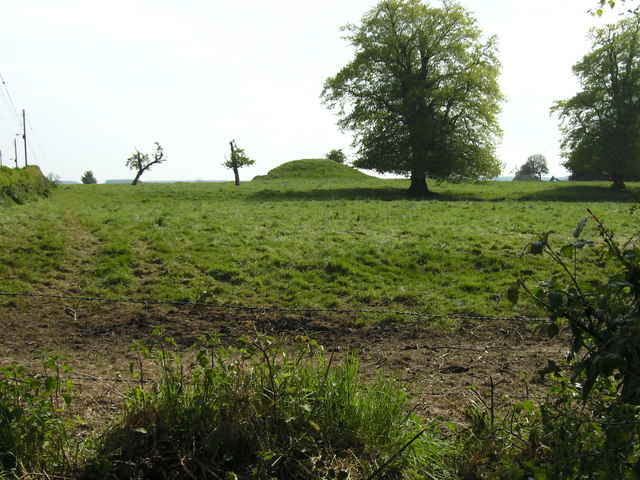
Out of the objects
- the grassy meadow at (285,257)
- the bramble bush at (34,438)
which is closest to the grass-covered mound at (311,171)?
the grassy meadow at (285,257)

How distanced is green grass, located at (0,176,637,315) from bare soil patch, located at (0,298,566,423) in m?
1.04

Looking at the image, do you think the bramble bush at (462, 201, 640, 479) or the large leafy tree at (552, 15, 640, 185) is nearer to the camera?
the bramble bush at (462, 201, 640, 479)

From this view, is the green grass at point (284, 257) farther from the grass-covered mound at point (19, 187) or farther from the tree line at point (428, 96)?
the tree line at point (428, 96)

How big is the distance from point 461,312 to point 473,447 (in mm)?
6602

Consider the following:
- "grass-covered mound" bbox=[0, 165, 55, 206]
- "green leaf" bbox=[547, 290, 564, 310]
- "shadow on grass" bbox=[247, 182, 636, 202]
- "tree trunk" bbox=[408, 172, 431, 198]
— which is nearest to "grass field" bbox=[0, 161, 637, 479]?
"green leaf" bbox=[547, 290, 564, 310]

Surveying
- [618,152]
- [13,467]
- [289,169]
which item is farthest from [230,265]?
[289,169]

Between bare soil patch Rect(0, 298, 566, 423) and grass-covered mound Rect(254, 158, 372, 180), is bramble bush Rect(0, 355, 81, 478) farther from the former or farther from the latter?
grass-covered mound Rect(254, 158, 372, 180)

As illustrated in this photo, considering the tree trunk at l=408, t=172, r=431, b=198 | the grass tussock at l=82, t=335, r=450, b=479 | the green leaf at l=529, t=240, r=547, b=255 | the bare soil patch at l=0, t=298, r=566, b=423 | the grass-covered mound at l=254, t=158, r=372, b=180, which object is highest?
the grass-covered mound at l=254, t=158, r=372, b=180

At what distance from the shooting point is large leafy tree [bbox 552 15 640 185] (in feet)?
126

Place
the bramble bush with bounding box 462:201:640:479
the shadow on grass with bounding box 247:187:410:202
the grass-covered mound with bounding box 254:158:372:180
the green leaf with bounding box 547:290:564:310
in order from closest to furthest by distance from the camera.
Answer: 1. the bramble bush with bounding box 462:201:640:479
2. the green leaf with bounding box 547:290:564:310
3. the shadow on grass with bounding box 247:187:410:202
4. the grass-covered mound with bounding box 254:158:372:180

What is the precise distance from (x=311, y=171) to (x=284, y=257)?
4959cm

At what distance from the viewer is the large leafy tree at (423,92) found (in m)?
34.5

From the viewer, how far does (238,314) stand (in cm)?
997

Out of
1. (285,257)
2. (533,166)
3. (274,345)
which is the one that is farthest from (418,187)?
(533,166)
